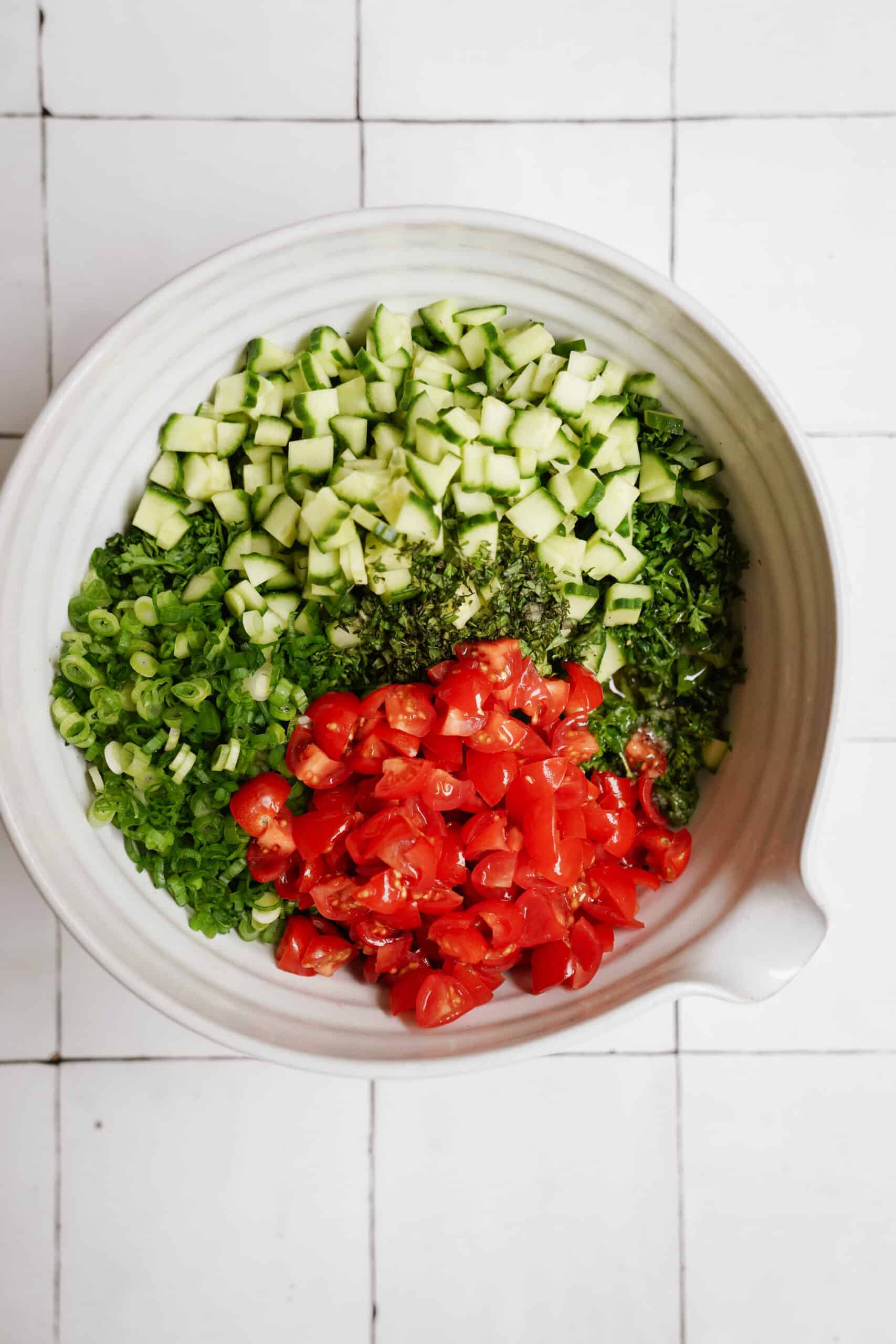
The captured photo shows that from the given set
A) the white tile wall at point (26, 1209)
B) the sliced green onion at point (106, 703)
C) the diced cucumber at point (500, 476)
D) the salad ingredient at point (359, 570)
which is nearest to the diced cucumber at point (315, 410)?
the salad ingredient at point (359, 570)

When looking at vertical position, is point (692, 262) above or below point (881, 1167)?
above

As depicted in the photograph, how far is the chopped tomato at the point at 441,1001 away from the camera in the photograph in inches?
47.4

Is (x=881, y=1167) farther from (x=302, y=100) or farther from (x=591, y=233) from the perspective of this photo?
(x=302, y=100)

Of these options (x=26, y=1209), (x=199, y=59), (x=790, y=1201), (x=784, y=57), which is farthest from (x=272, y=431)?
(x=790, y=1201)

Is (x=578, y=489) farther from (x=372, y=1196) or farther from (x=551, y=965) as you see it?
Result: (x=372, y=1196)

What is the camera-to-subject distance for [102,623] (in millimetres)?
1231

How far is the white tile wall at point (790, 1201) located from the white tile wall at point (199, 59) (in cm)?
174

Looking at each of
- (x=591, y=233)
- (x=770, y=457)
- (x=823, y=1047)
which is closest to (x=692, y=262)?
(x=591, y=233)

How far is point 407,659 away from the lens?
1.25 metres

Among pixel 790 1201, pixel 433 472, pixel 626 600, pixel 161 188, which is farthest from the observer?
pixel 790 1201

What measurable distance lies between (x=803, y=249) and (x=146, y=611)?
3.92ft

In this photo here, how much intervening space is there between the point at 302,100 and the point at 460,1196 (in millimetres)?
1808

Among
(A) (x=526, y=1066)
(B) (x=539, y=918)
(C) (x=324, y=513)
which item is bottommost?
(A) (x=526, y=1066)

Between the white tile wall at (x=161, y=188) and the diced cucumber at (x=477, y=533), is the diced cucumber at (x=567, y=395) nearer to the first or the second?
the diced cucumber at (x=477, y=533)
